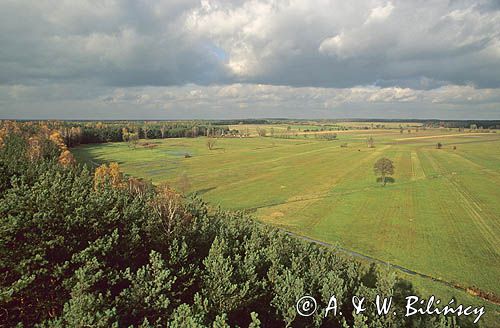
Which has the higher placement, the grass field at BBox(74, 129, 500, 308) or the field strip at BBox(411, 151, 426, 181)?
the field strip at BBox(411, 151, 426, 181)

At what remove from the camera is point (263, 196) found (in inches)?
2781

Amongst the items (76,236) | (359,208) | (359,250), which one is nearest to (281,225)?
(359,250)

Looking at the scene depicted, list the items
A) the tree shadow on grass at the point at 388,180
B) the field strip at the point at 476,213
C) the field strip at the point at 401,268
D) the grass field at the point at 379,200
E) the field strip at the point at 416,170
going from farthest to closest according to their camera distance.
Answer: the field strip at the point at 416,170, the tree shadow on grass at the point at 388,180, the field strip at the point at 476,213, the grass field at the point at 379,200, the field strip at the point at 401,268

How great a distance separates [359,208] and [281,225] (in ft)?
62.9

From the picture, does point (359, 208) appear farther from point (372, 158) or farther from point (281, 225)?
point (372, 158)

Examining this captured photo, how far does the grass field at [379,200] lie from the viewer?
39.6 metres

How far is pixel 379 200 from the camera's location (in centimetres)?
6581

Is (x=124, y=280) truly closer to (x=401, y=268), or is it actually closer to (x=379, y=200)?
(x=401, y=268)

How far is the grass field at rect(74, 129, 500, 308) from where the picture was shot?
39.6 meters

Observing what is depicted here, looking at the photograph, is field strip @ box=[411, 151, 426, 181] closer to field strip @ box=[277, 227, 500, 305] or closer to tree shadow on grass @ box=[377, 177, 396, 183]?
tree shadow on grass @ box=[377, 177, 396, 183]

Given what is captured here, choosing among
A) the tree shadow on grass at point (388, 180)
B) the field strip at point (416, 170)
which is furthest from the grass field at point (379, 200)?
the tree shadow on grass at point (388, 180)

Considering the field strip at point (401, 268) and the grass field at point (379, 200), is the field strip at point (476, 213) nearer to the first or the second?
the grass field at point (379, 200)

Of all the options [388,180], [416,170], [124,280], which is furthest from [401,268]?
[416,170]

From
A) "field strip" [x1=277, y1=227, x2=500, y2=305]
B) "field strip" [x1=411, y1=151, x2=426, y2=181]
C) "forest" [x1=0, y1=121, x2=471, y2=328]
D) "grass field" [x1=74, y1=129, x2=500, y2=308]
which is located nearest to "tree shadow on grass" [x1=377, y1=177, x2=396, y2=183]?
"grass field" [x1=74, y1=129, x2=500, y2=308]
